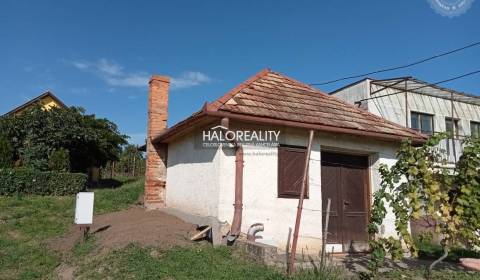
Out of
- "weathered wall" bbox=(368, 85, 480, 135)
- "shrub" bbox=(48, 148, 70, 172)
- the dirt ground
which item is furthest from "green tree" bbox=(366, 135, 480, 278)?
"shrub" bbox=(48, 148, 70, 172)

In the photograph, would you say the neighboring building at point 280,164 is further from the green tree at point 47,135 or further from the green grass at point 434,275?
the green tree at point 47,135

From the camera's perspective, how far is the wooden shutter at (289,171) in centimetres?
827

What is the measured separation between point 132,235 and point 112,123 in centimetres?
2002

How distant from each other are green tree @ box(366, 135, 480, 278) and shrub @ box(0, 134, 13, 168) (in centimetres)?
1644

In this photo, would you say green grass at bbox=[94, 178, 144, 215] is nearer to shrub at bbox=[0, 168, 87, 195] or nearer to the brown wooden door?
shrub at bbox=[0, 168, 87, 195]

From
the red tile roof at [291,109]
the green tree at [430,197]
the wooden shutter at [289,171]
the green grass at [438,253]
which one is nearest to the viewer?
the green tree at [430,197]

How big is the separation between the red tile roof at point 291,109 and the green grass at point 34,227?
3.74 meters

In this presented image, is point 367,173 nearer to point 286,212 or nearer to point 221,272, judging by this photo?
point 286,212

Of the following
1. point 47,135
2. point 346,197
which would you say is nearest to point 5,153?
point 47,135

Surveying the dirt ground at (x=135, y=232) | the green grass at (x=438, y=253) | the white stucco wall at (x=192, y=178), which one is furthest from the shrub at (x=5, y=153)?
the green grass at (x=438, y=253)

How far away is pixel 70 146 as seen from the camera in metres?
19.7

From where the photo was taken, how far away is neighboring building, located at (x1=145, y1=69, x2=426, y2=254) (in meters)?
7.76

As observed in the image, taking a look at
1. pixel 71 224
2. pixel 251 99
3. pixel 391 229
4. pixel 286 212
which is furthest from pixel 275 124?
pixel 71 224

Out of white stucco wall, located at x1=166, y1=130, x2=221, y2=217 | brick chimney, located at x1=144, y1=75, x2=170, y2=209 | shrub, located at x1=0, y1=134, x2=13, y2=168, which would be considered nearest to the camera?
white stucco wall, located at x1=166, y1=130, x2=221, y2=217
